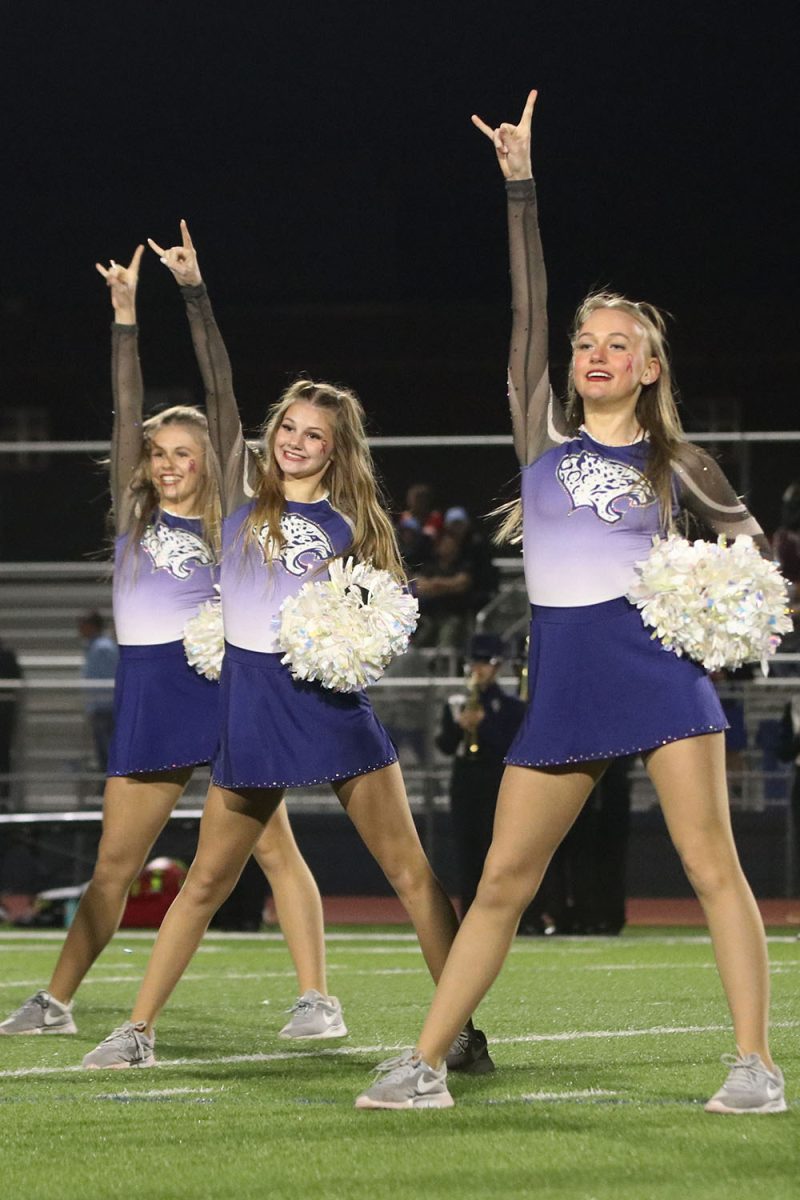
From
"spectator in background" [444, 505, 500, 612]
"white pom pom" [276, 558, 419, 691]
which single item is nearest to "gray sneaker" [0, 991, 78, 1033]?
"white pom pom" [276, 558, 419, 691]

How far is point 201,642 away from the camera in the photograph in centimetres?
525

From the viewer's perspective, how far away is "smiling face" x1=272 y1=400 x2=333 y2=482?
15.1 feet

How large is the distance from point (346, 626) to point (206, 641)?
3.19ft

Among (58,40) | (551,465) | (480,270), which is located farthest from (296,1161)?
(480,270)

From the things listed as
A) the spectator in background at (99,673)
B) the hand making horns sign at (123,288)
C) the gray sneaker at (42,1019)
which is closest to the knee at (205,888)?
the gray sneaker at (42,1019)

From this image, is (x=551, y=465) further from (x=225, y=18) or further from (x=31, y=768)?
(x=225, y=18)

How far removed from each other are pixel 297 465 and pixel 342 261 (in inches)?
836

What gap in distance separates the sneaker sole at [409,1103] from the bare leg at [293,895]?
1.60 metres

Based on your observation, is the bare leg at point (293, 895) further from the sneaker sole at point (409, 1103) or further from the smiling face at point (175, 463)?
the sneaker sole at point (409, 1103)

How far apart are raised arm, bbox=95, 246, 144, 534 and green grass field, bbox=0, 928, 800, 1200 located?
5.51 ft

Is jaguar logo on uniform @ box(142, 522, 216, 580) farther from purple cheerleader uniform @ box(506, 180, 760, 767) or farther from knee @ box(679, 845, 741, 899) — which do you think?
knee @ box(679, 845, 741, 899)

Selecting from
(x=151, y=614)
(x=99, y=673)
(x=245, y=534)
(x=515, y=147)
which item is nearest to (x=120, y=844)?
(x=151, y=614)

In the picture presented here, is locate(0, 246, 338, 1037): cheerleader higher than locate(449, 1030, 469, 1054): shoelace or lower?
higher

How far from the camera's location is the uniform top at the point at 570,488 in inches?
151
